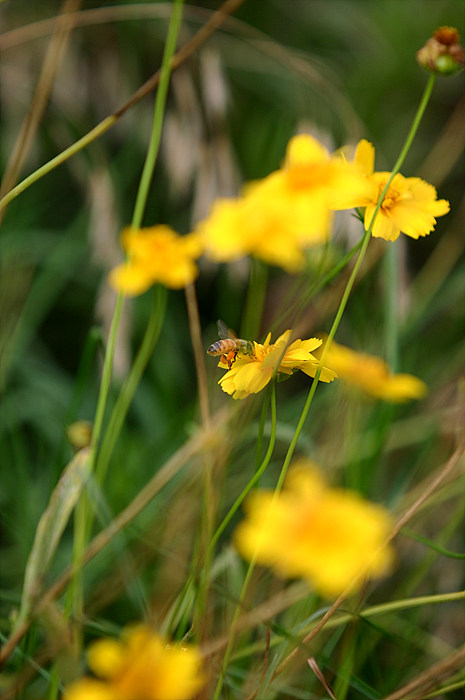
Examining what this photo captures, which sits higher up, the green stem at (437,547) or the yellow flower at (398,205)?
the yellow flower at (398,205)

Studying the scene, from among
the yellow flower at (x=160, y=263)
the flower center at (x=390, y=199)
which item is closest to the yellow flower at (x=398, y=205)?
the flower center at (x=390, y=199)

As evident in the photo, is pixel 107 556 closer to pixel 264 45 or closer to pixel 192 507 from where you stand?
pixel 192 507

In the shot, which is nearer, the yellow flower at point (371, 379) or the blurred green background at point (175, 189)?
the yellow flower at point (371, 379)

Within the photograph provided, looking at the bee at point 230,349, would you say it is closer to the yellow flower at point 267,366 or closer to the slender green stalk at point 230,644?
the yellow flower at point 267,366

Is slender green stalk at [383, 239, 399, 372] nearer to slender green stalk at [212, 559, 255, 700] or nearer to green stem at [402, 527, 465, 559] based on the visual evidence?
green stem at [402, 527, 465, 559]

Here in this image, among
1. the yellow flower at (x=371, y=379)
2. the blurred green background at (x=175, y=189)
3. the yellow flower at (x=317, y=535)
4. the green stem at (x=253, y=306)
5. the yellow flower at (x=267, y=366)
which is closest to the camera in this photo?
the yellow flower at (x=317, y=535)
